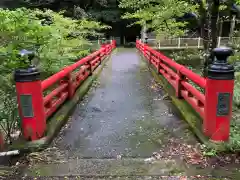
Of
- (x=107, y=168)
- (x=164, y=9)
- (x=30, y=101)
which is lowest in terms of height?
(x=107, y=168)

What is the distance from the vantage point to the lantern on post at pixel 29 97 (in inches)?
133

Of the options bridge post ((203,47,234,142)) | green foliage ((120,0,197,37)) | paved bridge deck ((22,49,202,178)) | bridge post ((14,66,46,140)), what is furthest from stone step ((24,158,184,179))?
green foliage ((120,0,197,37))

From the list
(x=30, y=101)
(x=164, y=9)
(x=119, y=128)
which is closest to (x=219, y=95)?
(x=119, y=128)

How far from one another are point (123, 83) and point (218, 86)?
17.8 ft

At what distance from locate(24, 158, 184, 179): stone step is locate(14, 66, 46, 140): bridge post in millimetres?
597

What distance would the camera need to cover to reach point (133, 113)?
530cm

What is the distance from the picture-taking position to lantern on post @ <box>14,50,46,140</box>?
3389 mm

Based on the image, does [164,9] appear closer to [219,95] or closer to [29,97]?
[219,95]

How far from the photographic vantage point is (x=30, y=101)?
3.49 meters

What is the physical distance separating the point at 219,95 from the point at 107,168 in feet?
5.44

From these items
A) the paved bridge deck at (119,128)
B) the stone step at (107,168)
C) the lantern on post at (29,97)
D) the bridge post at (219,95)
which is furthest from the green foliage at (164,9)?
the stone step at (107,168)

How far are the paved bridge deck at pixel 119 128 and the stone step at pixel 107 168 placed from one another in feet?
0.08

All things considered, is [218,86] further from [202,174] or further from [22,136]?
[22,136]

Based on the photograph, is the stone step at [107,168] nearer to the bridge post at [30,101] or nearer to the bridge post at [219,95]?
the bridge post at [30,101]
